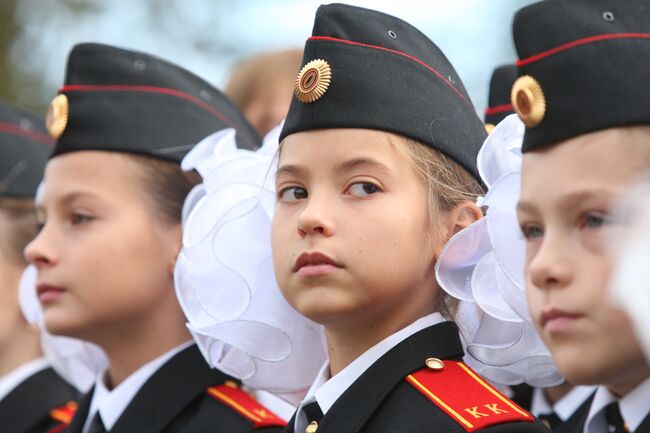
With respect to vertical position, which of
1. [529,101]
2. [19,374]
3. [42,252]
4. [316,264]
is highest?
[529,101]

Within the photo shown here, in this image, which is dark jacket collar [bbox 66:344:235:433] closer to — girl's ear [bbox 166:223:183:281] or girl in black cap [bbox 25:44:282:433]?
girl in black cap [bbox 25:44:282:433]

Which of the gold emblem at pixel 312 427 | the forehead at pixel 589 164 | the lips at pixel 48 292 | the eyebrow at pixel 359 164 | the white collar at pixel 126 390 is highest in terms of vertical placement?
the forehead at pixel 589 164

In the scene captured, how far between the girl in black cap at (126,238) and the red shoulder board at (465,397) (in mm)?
890

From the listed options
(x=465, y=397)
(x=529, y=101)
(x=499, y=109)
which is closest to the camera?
(x=529, y=101)

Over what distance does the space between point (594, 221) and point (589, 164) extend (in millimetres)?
124

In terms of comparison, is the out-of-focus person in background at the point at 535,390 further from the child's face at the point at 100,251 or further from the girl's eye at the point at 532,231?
the girl's eye at the point at 532,231

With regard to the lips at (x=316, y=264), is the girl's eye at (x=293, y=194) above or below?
above

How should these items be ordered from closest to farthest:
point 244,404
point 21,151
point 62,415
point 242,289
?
point 242,289
point 244,404
point 62,415
point 21,151

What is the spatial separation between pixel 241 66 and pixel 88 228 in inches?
77.6

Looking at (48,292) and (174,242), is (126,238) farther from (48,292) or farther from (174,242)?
(48,292)

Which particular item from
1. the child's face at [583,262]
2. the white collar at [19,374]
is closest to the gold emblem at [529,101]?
the child's face at [583,262]

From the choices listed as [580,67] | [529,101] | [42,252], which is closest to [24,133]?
[42,252]

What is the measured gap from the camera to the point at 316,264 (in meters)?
2.99

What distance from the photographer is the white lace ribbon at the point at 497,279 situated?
3.01 metres
